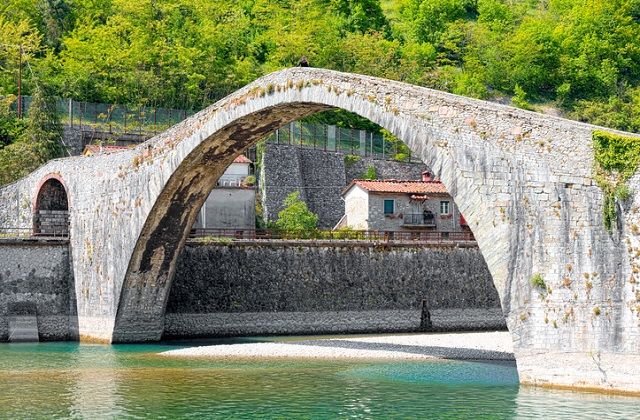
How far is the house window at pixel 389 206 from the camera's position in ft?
161

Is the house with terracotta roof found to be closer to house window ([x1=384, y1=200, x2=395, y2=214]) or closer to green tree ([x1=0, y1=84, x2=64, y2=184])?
house window ([x1=384, y1=200, x2=395, y2=214])

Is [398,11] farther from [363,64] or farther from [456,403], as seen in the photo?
[456,403]

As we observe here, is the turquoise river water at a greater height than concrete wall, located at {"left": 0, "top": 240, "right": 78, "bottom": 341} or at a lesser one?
lesser

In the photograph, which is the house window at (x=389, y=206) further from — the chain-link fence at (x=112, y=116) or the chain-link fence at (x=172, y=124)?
the chain-link fence at (x=112, y=116)

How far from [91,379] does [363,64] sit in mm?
48469

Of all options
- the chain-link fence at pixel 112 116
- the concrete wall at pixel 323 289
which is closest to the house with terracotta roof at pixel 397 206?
the concrete wall at pixel 323 289

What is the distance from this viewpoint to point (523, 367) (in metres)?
21.6

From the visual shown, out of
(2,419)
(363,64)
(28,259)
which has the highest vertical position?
(363,64)

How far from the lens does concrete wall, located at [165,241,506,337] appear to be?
37375 mm

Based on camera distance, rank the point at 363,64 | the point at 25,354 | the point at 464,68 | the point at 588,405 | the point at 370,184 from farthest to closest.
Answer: the point at 464,68
the point at 363,64
the point at 370,184
the point at 25,354
the point at 588,405

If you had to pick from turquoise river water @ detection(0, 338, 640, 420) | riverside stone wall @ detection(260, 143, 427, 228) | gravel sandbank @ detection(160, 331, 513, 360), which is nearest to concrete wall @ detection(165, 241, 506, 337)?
gravel sandbank @ detection(160, 331, 513, 360)

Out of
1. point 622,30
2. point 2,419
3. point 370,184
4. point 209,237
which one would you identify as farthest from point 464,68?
point 2,419

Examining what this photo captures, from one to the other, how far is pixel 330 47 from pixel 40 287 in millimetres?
40785

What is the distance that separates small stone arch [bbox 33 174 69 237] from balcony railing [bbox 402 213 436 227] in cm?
1494
